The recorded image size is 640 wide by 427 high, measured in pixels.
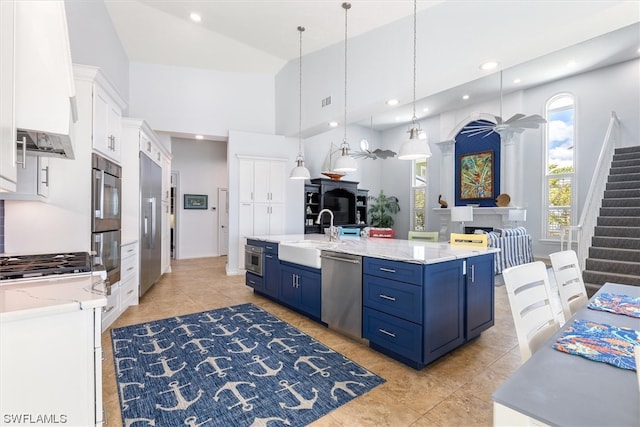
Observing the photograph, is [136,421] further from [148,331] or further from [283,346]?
[148,331]

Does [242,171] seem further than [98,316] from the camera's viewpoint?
Yes

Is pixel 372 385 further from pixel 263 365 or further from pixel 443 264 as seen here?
pixel 443 264

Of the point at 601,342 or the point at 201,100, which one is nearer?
the point at 601,342

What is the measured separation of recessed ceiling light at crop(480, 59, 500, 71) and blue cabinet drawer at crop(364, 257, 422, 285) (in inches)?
87.8

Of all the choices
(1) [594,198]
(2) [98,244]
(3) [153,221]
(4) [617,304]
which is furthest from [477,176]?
(2) [98,244]

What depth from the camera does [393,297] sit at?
2404 millimetres

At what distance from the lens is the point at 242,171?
19.2 feet

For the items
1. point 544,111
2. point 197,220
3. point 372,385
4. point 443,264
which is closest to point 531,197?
point 544,111

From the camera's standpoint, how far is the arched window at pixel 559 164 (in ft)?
22.5

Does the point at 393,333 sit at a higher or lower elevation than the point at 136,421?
higher

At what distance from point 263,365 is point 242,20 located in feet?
15.6

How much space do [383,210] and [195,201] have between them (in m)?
5.74

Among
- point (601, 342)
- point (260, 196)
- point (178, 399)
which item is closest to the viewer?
point (601, 342)

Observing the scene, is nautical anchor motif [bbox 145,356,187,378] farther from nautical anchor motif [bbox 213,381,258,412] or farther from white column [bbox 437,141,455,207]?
white column [bbox 437,141,455,207]
